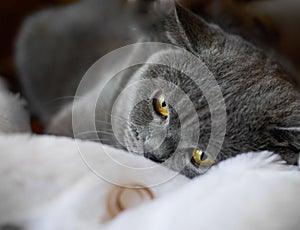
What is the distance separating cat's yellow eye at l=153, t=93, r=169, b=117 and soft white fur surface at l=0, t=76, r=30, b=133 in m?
0.27

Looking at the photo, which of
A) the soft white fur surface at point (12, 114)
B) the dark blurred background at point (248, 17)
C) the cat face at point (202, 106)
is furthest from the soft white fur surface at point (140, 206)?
the dark blurred background at point (248, 17)

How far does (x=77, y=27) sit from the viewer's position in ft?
4.24

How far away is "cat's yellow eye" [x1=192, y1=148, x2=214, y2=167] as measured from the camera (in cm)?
79

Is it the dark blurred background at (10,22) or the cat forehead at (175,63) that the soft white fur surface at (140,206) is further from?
the dark blurred background at (10,22)

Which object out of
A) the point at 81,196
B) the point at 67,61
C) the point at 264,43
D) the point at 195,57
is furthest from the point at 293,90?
the point at 67,61

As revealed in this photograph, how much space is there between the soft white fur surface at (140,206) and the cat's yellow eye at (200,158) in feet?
0.70

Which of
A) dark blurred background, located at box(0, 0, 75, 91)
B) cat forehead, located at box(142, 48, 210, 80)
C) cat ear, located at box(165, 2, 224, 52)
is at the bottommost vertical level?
dark blurred background, located at box(0, 0, 75, 91)

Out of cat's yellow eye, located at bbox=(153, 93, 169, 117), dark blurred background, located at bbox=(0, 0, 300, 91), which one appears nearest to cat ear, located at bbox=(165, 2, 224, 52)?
cat's yellow eye, located at bbox=(153, 93, 169, 117)

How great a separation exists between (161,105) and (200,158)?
0.48ft

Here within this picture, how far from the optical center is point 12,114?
767 mm

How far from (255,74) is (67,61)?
628 mm

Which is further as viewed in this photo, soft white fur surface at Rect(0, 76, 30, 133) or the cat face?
the cat face

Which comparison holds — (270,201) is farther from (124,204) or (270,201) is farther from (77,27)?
(77,27)

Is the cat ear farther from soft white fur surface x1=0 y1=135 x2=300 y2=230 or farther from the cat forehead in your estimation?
soft white fur surface x1=0 y1=135 x2=300 y2=230
